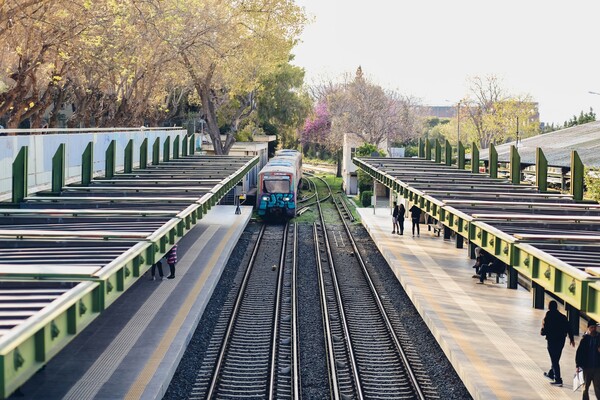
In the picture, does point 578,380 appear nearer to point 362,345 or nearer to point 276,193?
point 362,345

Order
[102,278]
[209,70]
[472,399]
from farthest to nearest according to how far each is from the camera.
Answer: [209,70]
[472,399]
[102,278]

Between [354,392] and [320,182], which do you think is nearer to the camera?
[354,392]

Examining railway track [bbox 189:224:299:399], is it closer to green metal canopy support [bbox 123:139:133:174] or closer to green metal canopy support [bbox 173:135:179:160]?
green metal canopy support [bbox 123:139:133:174]

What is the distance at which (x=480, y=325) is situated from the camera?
1709cm

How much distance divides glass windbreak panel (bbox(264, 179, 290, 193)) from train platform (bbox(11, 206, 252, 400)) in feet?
49.5

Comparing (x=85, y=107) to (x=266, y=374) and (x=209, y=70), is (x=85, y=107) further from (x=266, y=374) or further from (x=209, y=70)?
(x=266, y=374)

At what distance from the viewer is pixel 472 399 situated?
1339 centimetres

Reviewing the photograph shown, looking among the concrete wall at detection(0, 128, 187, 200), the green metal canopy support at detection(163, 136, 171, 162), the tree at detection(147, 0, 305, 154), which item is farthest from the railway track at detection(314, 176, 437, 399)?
the tree at detection(147, 0, 305, 154)

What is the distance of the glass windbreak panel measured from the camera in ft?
129

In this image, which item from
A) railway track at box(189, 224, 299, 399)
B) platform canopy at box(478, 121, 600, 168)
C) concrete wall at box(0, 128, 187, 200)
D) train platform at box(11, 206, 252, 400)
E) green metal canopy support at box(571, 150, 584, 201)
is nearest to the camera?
train platform at box(11, 206, 252, 400)

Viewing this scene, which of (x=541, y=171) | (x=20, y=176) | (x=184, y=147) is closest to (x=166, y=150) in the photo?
(x=184, y=147)

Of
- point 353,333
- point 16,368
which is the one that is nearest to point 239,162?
point 353,333

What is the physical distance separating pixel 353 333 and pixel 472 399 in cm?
504

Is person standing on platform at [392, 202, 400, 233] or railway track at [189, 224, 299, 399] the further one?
person standing on platform at [392, 202, 400, 233]
